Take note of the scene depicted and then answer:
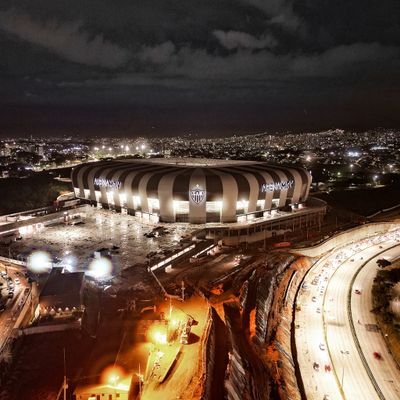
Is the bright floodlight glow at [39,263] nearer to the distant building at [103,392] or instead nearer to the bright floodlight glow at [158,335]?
the bright floodlight glow at [158,335]

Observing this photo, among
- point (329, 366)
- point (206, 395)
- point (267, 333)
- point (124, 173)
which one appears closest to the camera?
point (206, 395)

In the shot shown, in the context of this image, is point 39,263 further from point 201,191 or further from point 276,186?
point 276,186

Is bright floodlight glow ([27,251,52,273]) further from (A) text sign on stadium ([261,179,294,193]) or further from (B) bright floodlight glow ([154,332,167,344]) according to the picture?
(A) text sign on stadium ([261,179,294,193])

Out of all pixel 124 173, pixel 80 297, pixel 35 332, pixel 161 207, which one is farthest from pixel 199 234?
pixel 35 332

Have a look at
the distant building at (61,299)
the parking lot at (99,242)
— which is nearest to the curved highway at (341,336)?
the parking lot at (99,242)

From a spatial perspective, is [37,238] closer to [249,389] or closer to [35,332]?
[35,332]
